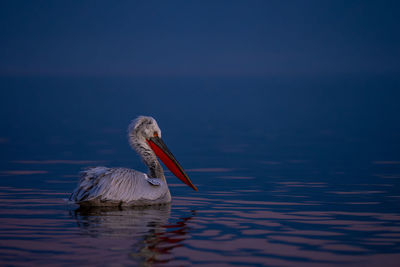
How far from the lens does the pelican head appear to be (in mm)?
10312

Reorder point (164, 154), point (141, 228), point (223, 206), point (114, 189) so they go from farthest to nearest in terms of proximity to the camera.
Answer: point (164, 154), point (223, 206), point (114, 189), point (141, 228)

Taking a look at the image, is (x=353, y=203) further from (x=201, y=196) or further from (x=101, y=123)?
(x=101, y=123)

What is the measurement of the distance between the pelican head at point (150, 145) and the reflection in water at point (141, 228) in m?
0.93

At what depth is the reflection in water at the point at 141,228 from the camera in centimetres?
701

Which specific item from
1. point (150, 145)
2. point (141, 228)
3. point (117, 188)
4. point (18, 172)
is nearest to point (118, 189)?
point (117, 188)

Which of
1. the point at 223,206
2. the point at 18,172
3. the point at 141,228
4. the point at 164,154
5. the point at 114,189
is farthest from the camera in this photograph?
the point at 18,172

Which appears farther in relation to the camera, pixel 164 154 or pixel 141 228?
pixel 164 154

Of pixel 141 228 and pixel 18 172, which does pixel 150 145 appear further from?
pixel 18 172

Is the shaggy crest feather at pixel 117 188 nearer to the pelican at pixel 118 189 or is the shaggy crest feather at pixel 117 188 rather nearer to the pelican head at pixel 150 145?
the pelican at pixel 118 189

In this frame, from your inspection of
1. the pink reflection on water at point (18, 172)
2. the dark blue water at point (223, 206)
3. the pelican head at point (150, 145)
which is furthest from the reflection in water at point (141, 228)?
the pink reflection on water at point (18, 172)

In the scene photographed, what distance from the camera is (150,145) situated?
1058 cm

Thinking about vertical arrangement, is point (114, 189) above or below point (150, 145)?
below

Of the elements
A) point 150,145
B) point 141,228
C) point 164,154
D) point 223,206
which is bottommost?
point 141,228

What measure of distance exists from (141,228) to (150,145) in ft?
8.67
